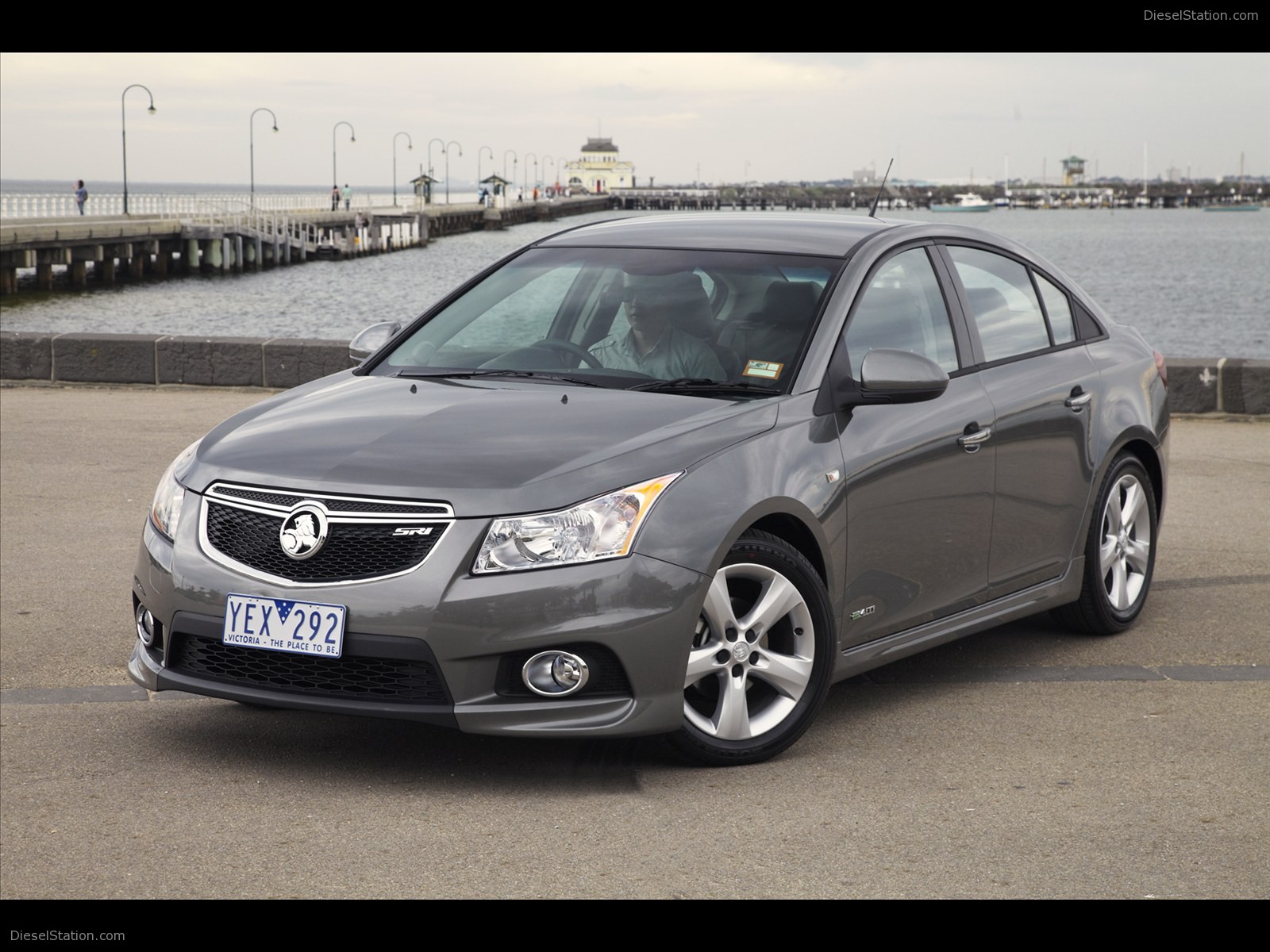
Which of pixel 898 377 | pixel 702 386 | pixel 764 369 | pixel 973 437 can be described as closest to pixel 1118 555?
pixel 973 437

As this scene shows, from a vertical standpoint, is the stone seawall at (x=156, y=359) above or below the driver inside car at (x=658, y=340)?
below

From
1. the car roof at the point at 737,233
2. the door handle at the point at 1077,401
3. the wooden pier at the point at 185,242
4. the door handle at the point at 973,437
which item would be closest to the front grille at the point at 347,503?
the car roof at the point at 737,233

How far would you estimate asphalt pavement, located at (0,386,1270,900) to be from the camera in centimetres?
377

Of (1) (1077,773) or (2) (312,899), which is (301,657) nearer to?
(2) (312,899)

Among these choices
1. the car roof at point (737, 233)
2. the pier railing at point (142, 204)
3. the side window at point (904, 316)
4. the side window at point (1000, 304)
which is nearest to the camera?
the side window at point (904, 316)

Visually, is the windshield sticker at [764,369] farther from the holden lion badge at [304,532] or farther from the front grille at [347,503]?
the holden lion badge at [304,532]

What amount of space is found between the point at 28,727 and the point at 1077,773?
315 centimetres

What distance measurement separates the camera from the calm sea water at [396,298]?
4791cm

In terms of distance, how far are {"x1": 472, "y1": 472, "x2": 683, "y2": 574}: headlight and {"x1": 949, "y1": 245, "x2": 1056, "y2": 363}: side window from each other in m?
1.96

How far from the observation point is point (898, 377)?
491 cm

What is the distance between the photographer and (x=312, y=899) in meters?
3.59

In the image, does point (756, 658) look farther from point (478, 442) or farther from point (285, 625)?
point (285, 625)

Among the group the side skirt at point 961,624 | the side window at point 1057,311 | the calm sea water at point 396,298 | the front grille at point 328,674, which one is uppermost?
the side window at point 1057,311

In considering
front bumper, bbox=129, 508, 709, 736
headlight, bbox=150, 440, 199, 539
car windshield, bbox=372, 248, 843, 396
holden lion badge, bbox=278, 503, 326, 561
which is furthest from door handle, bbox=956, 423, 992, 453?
headlight, bbox=150, 440, 199, 539
